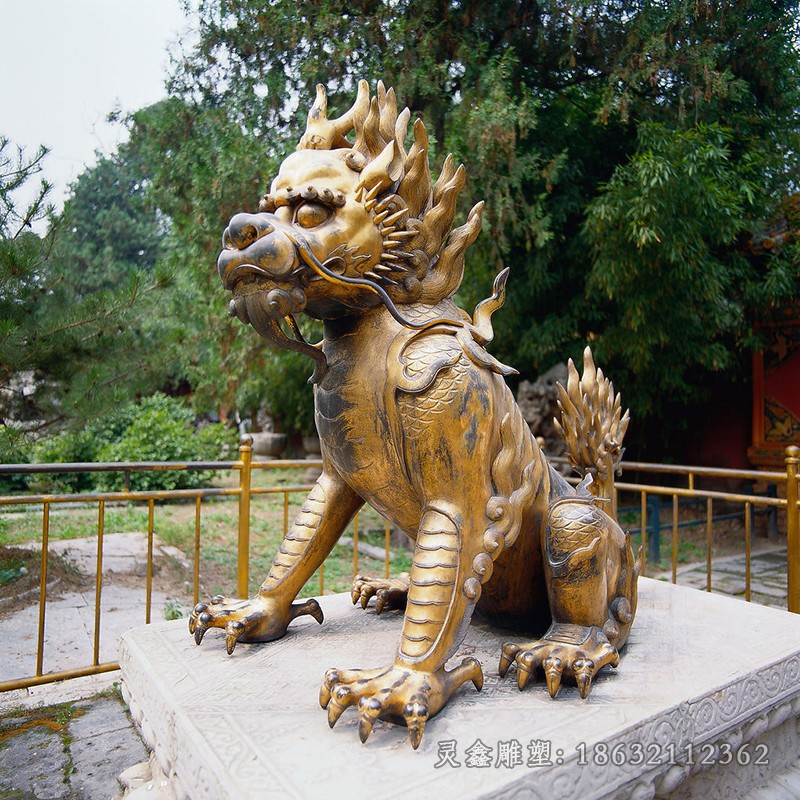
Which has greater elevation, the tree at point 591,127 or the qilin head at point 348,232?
the tree at point 591,127

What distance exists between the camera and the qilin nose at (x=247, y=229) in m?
1.25

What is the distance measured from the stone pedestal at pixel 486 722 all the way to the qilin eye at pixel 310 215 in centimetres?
101

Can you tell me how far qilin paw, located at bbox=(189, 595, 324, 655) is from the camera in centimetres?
160

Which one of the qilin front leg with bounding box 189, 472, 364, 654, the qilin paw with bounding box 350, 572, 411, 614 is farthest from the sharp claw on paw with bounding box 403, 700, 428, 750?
the qilin paw with bounding box 350, 572, 411, 614

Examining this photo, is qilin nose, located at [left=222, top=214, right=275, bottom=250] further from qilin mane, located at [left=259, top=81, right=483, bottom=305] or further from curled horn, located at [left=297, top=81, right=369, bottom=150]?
curled horn, located at [left=297, top=81, right=369, bottom=150]

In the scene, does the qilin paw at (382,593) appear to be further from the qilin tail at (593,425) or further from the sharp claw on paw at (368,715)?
the sharp claw on paw at (368,715)

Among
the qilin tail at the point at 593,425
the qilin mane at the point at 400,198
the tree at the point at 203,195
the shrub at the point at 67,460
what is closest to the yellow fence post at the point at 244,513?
the qilin tail at the point at 593,425

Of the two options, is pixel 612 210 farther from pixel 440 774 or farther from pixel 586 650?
pixel 440 774

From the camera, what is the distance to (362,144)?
1467 millimetres

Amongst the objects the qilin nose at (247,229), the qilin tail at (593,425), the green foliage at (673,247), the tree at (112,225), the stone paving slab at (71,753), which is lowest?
the stone paving slab at (71,753)

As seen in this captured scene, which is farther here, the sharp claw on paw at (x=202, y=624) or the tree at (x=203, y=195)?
the tree at (x=203, y=195)

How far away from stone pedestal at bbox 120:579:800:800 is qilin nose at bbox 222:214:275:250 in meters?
0.96

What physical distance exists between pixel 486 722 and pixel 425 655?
187 mm

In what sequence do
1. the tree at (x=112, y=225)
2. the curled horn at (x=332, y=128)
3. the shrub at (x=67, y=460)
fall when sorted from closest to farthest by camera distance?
the curled horn at (x=332, y=128)
the shrub at (x=67, y=460)
the tree at (x=112, y=225)
